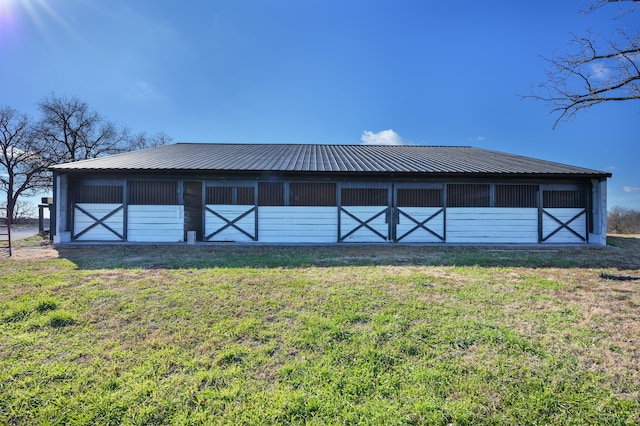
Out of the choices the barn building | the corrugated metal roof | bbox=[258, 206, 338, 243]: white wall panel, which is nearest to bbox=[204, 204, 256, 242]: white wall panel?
the barn building

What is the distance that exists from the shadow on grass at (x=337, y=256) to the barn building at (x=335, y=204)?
83cm

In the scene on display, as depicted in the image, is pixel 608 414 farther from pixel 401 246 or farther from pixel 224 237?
pixel 224 237

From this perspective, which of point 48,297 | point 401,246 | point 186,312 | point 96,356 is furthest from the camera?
point 401,246

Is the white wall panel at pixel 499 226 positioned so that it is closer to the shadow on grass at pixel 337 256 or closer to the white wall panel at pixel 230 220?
the shadow on grass at pixel 337 256

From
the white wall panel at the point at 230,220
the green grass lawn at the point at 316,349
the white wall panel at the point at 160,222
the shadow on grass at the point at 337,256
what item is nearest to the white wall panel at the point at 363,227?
the shadow on grass at the point at 337,256

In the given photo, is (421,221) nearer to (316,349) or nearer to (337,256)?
(337,256)

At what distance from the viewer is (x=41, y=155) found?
77.9 feet

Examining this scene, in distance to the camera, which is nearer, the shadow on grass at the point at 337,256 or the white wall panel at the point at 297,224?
the shadow on grass at the point at 337,256

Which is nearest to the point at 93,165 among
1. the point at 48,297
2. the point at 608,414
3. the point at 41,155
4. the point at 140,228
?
the point at 140,228

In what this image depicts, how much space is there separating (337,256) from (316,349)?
197 inches

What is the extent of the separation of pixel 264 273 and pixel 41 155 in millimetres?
29654

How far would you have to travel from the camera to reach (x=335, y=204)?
10.4 meters

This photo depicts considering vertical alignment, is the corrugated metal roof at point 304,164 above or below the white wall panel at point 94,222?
above

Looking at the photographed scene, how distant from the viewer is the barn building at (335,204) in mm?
10102
